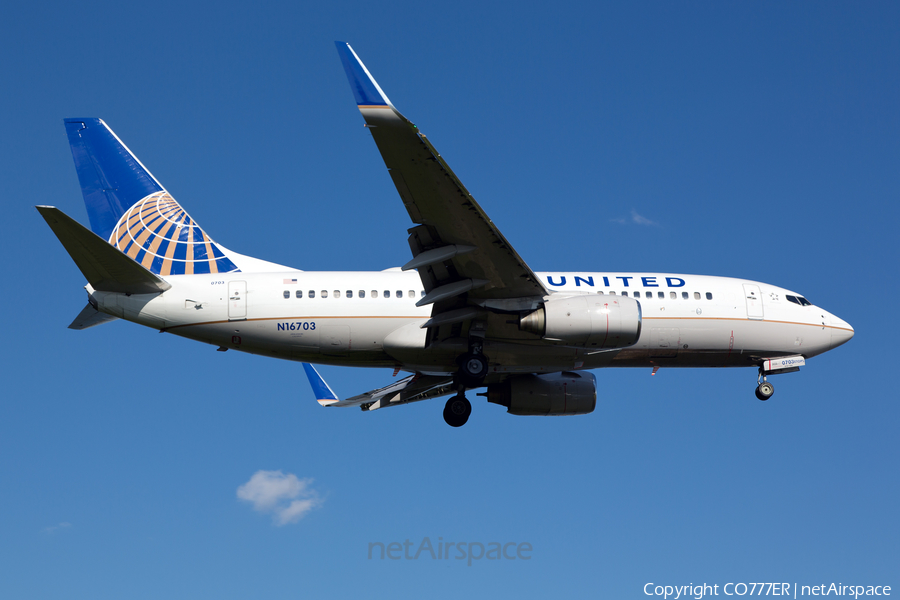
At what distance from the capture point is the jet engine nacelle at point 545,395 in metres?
25.7

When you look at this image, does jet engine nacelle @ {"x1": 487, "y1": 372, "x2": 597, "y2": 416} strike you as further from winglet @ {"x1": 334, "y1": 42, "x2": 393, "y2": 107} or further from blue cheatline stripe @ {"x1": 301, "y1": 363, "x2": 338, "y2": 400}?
winglet @ {"x1": 334, "y1": 42, "x2": 393, "y2": 107}

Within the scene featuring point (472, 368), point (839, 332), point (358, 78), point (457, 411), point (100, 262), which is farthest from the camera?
point (839, 332)

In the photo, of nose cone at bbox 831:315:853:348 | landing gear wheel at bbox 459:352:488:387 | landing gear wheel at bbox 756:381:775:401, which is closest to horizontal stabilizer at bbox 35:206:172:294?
landing gear wheel at bbox 459:352:488:387

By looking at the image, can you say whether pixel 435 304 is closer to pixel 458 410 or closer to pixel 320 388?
pixel 458 410

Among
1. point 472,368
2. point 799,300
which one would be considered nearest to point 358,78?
point 472,368

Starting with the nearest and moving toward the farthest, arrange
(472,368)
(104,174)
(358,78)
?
(358,78), (472,368), (104,174)

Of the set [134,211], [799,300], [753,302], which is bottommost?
[753,302]

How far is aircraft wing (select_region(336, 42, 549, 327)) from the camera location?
15.8 m

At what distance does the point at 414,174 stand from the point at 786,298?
14485 millimetres

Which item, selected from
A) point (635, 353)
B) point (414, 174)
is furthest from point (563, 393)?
point (414, 174)

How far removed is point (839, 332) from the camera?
26.0 m

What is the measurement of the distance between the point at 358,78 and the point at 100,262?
916 cm

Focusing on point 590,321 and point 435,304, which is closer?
point 590,321

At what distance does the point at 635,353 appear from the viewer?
23828 millimetres
